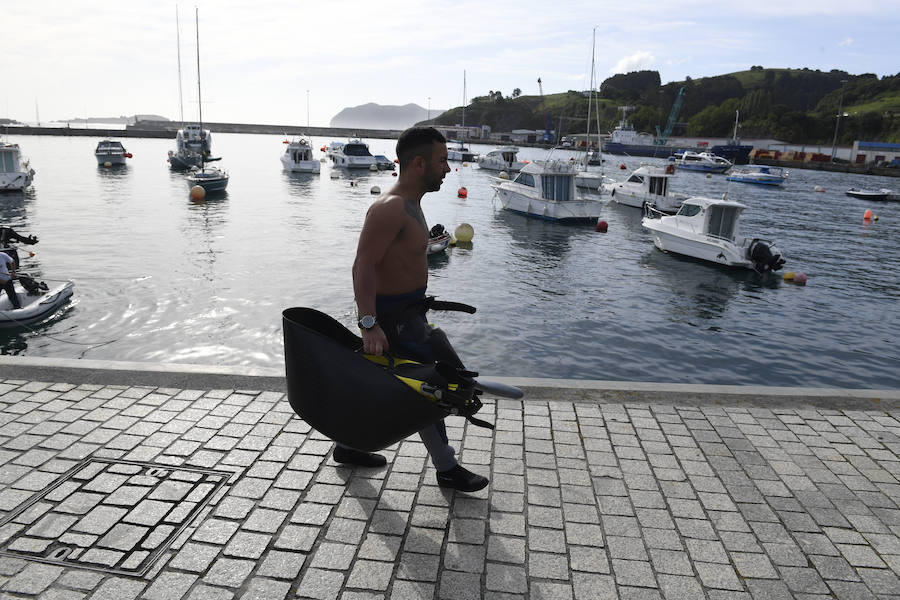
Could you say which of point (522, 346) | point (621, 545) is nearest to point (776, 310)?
point (522, 346)

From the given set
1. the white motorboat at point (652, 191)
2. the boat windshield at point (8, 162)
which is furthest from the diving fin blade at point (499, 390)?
the boat windshield at point (8, 162)

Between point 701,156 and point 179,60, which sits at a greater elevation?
point 179,60

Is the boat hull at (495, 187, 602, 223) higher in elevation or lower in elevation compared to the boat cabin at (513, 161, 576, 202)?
lower

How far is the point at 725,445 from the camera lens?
5031 mm

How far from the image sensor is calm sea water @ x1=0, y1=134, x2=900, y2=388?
10.9m

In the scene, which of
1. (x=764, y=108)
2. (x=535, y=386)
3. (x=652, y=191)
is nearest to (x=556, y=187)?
(x=652, y=191)

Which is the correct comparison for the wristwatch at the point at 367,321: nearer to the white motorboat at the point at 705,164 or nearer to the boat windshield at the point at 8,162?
the boat windshield at the point at 8,162

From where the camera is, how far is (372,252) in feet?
12.1

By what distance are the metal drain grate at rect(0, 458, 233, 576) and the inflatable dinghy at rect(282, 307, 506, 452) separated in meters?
1.14

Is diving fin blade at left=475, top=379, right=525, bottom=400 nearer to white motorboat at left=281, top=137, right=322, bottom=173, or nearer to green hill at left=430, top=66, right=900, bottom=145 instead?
white motorboat at left=281, top=137, right=322, bottom=173

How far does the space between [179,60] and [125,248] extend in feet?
178

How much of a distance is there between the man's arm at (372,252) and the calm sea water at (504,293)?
6579 millimetres

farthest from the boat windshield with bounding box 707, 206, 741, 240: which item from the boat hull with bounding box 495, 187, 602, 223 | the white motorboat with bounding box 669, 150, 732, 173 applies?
the white motorboat with bounding box 669, 150, 732, 173

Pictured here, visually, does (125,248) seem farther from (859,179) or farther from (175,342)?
(859,179)
